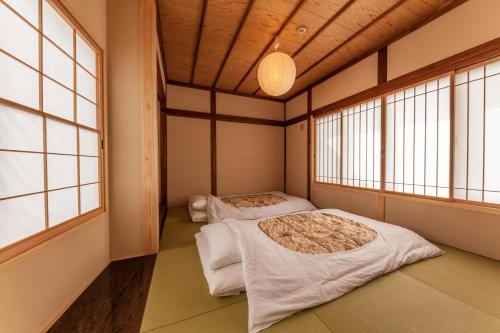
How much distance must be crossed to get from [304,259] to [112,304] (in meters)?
1.55

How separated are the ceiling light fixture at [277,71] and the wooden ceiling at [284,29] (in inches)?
21.7

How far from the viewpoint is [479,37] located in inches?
77.3


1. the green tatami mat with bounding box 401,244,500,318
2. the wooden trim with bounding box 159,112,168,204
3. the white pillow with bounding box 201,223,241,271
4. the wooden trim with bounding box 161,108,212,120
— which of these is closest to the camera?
the green tatami mat with bounding box 401,244,500,318

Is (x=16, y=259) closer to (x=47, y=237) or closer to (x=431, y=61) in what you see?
(x=47, y=237)

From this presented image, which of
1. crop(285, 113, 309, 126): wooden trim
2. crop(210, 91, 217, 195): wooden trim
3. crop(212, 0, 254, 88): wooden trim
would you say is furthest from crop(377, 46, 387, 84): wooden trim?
crop(210, 91, 217, 195): wooden trim

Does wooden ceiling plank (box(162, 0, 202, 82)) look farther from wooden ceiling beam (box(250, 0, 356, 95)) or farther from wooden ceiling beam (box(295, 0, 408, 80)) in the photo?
wooden ceiling beam (box(295, 0, 408, 80))

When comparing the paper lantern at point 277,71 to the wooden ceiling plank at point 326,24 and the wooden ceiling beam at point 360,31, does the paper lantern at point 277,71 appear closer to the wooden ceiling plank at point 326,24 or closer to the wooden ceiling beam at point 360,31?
the wooden ceiling plank at point 326,24

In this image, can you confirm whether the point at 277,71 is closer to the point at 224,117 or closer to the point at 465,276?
the point at 224,117

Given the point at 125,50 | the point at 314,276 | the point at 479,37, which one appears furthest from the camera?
the point at 125,50

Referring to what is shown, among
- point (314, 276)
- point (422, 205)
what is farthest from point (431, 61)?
point (314, 276)

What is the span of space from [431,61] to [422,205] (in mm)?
1859

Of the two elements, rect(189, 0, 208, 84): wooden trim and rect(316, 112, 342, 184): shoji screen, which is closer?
rect(189, 0, 208, 84): wooden trim

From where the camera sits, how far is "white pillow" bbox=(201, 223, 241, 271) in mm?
1604

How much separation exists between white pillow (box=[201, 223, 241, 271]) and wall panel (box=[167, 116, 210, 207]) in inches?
109
